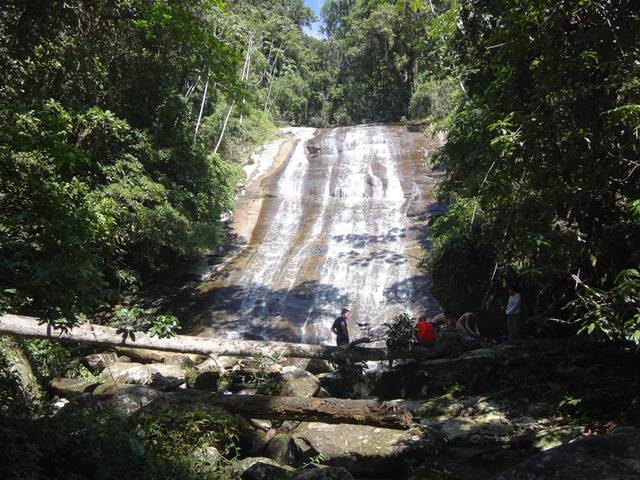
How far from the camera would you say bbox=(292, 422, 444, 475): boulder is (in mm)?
5984

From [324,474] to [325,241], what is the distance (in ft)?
48.6

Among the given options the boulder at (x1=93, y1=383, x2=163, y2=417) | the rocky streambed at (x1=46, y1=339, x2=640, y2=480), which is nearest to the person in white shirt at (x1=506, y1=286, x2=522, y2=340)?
the rocky streambed at (x1=46, y1=339, x2=640, y2=480)

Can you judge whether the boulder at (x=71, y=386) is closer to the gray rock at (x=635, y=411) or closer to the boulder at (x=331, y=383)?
the boulder at (x=331, y=383)

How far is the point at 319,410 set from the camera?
6.48 meters

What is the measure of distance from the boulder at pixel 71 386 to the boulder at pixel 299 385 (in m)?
3.60

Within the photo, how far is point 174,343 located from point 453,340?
5353mm

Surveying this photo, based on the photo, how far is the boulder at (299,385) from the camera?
27.8 feet

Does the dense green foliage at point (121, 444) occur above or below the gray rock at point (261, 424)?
above

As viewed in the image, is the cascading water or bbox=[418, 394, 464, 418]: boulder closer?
bbox=[418, 394, 464, 418]: boulder

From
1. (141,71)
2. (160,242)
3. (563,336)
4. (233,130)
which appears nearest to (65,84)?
(141,71)

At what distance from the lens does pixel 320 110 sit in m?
53.7

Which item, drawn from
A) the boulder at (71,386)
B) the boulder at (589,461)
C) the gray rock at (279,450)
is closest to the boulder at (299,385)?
the gray rock at (279,450)

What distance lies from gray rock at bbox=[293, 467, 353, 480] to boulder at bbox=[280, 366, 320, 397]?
354 cm

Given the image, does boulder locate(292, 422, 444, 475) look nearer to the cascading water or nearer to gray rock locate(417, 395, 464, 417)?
gray rock locate(417, 395, 464, 417)
